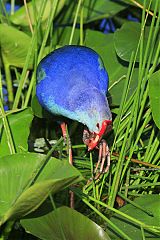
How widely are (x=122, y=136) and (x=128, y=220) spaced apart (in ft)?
0.91

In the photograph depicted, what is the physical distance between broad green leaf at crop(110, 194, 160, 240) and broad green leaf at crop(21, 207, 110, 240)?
4.1 inches

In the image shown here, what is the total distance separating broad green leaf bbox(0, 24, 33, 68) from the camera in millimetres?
1901

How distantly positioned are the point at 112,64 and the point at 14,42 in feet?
0.96

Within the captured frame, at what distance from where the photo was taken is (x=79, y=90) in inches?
62.6

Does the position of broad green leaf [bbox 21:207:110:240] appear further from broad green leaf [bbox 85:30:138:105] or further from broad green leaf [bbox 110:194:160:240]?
broad green leaf [bbox 85:30:138:105]

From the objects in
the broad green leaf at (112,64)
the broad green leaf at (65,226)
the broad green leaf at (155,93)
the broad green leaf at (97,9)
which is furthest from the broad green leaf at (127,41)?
the broad green leaf at (65,226)

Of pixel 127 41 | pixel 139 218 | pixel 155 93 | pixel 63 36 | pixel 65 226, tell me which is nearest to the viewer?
pixel 65 226

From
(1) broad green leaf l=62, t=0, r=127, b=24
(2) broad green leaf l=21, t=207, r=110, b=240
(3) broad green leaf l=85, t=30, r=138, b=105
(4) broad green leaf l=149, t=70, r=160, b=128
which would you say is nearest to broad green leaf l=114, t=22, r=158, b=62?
(3) broad green leaf l=85, t=30, r=138, b=105

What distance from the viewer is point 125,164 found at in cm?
160

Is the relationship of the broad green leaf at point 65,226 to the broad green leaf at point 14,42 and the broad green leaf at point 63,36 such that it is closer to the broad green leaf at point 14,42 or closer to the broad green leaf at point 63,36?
the broad green leaf at point 14,42

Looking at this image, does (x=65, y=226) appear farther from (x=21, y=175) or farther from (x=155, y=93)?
(x=155, y=93)

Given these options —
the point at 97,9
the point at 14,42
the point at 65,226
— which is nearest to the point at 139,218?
the point at 65,226

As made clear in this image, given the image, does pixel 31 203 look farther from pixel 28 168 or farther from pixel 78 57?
pixel 78 57

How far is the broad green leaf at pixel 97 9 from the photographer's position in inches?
89.0
